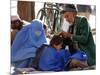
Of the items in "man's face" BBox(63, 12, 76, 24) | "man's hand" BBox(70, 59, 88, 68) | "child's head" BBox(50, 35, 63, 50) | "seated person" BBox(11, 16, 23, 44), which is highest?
"man's face" BBox(63, 12, 76, 24)

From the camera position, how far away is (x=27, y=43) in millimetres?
1567

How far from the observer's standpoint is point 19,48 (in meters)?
1.55

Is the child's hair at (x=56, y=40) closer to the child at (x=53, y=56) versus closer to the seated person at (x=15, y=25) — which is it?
the child at (x=53, y=56)

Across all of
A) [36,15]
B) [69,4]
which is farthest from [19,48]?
[69,4]

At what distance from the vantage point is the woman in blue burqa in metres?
1.54

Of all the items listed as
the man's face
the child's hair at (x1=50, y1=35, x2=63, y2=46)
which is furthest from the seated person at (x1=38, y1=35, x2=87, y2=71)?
the man's face

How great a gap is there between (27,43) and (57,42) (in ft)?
0.79

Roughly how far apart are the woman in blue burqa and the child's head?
7 cm

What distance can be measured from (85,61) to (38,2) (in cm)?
61

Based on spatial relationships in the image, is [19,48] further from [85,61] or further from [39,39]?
[85,61]

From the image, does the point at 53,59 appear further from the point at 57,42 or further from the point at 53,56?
the point at 57,42

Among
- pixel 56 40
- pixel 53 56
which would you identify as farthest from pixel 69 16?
pixel 53 56

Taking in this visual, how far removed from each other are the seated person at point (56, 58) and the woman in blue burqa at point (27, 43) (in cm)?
8

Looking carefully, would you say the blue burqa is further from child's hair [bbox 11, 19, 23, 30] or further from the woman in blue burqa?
child's hair [bbox 11, 19, 23, 30]
